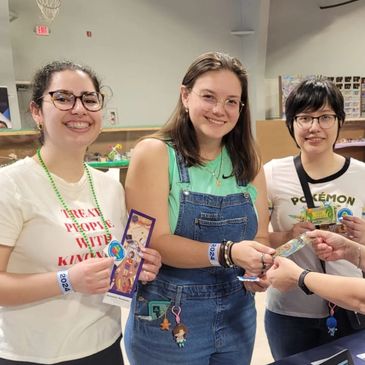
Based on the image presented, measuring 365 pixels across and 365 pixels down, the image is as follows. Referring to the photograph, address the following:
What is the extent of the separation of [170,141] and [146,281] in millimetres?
515

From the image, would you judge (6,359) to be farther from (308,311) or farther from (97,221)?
(308,311)

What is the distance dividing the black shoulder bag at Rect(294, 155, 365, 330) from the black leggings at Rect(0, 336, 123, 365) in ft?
3.06

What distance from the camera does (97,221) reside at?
1353 millimetres

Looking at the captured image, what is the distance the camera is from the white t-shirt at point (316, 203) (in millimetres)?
1800

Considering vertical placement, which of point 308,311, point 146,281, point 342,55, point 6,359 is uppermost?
point 342,55

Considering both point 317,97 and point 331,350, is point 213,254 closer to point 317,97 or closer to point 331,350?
point 331,350

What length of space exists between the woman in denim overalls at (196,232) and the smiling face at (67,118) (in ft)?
0.74

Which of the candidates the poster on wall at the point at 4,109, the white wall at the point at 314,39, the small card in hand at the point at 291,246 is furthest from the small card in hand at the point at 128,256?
the white wall at the point at 314,39

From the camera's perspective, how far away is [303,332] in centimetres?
181

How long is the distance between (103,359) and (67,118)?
779 mm

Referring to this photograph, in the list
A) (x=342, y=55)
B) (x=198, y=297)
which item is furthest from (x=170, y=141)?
(x=342, y=55)

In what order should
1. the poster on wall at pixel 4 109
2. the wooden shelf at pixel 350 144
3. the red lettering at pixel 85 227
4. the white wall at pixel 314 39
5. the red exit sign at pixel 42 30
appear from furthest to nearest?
the white wall at pixel 314 39 < the wooden shelf at pixel 350 144 < the red exit sign at pixel 42 30 < the poster on wall at pixel 4 109 < the red lettering at pixel 85 227

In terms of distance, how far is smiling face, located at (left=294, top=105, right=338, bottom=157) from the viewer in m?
1.80

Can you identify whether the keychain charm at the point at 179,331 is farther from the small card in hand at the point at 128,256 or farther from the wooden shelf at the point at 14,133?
the wooden shelf at the point at 14,133
